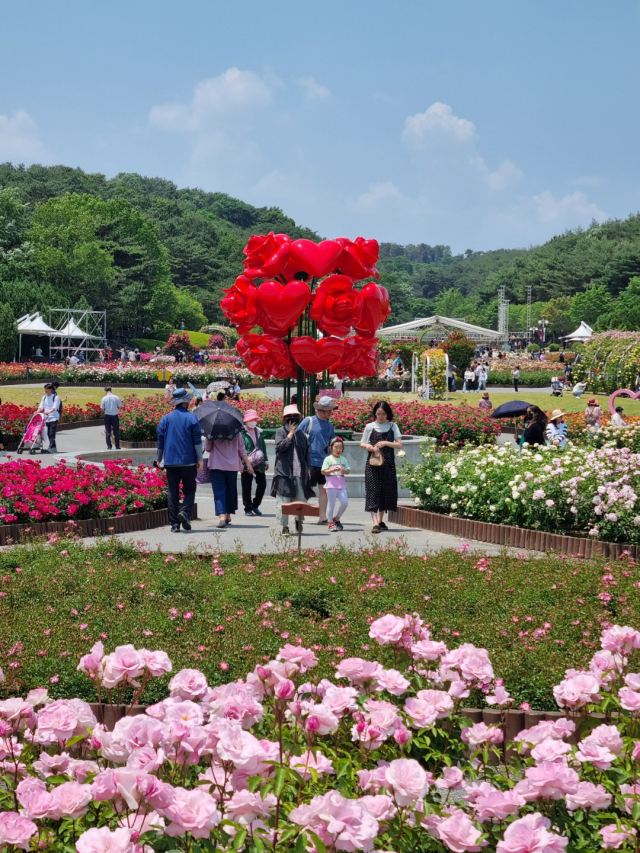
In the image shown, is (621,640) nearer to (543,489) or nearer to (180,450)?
(543,489)

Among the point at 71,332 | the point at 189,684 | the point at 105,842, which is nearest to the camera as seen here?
the point at 105,842

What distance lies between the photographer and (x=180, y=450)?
977 cm

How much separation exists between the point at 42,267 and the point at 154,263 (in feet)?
34.9

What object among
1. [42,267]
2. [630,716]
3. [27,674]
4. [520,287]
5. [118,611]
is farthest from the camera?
[520,287]

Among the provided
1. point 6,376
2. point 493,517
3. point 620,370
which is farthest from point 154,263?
point 493,517

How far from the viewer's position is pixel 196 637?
5469 millimetres

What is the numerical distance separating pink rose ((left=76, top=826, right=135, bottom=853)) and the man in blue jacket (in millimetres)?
7727

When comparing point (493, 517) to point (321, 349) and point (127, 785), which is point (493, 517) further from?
point (127, 785)

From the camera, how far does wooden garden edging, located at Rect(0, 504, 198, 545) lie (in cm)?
940

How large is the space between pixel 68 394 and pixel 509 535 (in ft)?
83.9

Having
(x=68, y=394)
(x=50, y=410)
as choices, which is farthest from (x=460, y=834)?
(x=68, y=394)

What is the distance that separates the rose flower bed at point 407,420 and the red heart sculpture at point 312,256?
3627 mm

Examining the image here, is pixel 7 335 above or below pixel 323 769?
above

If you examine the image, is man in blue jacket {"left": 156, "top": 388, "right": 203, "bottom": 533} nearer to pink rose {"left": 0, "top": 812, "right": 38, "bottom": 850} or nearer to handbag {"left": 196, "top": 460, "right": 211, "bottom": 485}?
handbag {"left": 196, "top": 460, "right": 211, "bottom": 485}
